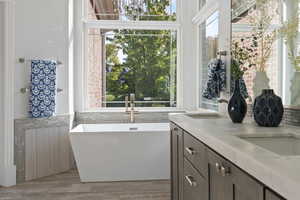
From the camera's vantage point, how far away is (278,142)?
1358 mm

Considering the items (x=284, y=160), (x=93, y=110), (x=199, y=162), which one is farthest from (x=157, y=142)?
(x=284, y=160)

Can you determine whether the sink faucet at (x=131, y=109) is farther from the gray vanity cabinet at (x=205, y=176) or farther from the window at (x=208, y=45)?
the gray vanity cabinet at (x=205, y=176)

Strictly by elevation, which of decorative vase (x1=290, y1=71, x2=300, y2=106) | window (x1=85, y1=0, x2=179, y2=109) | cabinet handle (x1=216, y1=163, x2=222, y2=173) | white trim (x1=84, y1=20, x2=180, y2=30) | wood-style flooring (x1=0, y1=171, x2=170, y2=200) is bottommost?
wood-style flooring (x1=0, y1=171, x2=170, y2=200)

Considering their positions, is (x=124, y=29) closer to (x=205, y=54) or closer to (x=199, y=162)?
(x=205, y=54)

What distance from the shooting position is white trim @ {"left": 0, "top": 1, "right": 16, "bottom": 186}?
3318 millimetres

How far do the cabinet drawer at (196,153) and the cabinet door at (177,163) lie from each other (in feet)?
0.66

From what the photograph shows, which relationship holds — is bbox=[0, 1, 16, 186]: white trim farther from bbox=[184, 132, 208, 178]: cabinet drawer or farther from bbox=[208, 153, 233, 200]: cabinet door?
bbox=[208, 153, 233, 200]: cabinet door

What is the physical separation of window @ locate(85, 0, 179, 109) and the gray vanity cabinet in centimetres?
214

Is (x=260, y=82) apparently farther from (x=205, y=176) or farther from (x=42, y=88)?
(x=42, y=88)

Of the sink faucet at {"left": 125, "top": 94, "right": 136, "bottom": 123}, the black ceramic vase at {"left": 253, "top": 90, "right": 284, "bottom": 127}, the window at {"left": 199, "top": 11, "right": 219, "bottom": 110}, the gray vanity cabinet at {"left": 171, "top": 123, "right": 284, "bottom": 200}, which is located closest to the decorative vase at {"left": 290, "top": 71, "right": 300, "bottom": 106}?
the black ceramic vase at {"left": 253, "top": 90, "right": 284, "bottom": 127}

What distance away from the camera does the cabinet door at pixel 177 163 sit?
6.98ft

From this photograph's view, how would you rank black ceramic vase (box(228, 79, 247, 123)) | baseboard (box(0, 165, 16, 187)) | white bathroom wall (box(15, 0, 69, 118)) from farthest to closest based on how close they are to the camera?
white bathroom wall (box(15, 0, 69, 118)) < baseboard (box(0, 165, 16, 187)) < black ceramic vase (box(228, 79, 247, 123))

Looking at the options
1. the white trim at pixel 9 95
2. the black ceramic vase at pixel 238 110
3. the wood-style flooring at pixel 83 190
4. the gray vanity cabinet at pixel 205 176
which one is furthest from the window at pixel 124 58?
the black ceramic vase at pixel 238 110

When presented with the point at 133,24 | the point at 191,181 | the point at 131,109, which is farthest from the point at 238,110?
the point at 133,24
